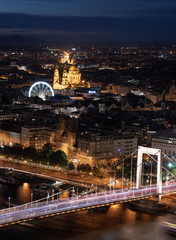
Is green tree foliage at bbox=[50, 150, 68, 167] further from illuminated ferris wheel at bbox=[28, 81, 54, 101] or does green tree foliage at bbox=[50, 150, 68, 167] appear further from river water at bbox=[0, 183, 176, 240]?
illuminated ferris wheel at bbox=[28, 81, 54, 101]

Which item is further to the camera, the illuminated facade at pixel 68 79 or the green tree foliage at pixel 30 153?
the illuminated facade at pixel 68 79

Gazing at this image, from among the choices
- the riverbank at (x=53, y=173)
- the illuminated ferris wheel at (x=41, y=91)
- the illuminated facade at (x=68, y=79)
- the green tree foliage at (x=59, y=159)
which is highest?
the illuminated facade at (x=68, y=79)

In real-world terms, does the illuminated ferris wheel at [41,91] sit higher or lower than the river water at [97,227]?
higher

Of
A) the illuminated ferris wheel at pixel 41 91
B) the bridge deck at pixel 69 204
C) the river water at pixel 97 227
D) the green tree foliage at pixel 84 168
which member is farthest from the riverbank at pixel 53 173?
the illuminated ferris wheel at pixel 41 91

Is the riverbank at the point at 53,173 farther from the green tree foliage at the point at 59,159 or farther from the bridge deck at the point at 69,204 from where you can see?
the bridge deck at the point at 69,204

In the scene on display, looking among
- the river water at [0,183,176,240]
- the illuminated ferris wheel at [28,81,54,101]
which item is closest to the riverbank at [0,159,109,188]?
the river water at [0,183,176,240]

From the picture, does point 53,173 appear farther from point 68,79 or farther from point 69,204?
point 68,79


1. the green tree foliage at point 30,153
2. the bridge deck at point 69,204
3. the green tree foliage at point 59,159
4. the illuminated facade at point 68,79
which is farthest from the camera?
the illuminated facade at point 68,79

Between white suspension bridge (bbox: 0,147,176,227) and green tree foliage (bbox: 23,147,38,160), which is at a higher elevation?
green tree foliage (bbox: 23,147,38,160)

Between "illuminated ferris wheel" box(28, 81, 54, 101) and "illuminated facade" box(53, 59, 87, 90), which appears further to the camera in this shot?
"illuminated facade" box(53, 59, 87, 90)
